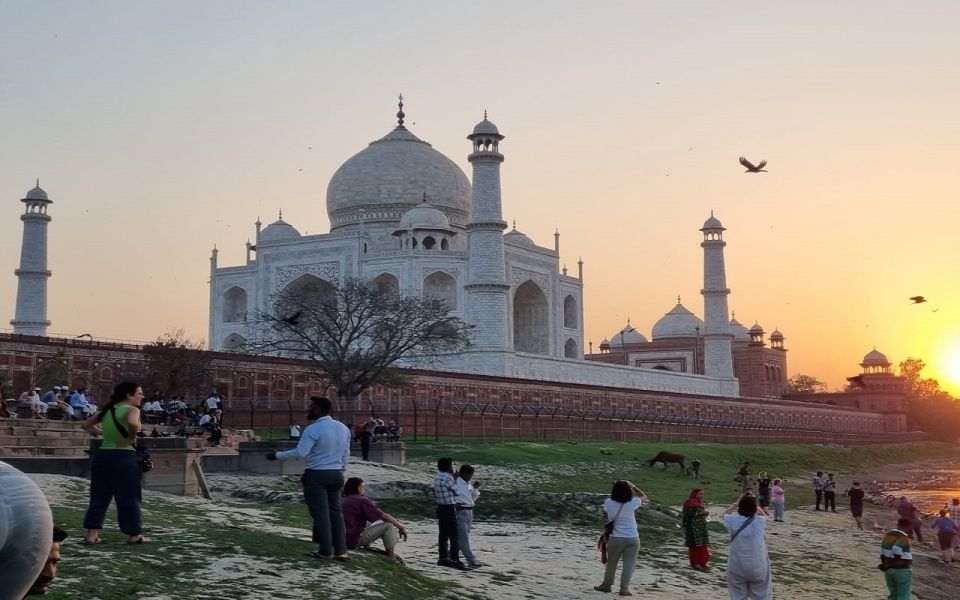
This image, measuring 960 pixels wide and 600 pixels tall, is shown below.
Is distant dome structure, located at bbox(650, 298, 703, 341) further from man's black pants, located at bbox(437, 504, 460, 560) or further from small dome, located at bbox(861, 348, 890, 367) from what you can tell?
man's black pants, located at bbox(437, 504, 460, 560)

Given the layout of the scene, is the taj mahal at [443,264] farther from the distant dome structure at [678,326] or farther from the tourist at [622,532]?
the tourist at [622,532]

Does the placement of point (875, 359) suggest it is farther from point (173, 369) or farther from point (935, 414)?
point (173, 369)

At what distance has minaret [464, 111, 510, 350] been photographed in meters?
48.7

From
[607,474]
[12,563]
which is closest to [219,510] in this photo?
[12,563]

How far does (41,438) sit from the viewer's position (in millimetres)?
19438

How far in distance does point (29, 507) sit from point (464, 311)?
4847cm

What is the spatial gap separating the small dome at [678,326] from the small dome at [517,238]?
81.6 feet

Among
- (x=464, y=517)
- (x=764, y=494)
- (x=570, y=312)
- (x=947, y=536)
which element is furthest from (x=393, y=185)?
(x=464, y=517)

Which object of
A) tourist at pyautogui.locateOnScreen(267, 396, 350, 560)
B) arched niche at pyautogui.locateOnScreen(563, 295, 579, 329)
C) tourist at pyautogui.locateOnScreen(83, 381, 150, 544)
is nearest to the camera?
tourist at pyautogui.locateOnScreen(83, 381, 150, 544)

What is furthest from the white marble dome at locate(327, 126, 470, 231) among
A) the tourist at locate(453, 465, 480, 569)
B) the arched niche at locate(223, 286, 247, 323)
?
the tourist at locate(453, 465, 480, 569)

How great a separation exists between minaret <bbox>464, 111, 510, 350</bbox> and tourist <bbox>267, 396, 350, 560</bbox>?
3891cm

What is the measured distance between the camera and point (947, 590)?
52.2 ft

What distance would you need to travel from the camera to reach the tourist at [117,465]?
28.8ft

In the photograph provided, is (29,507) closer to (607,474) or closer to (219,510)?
(219,510)
